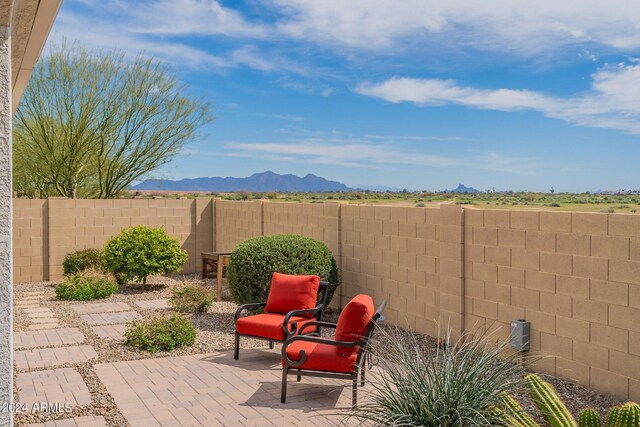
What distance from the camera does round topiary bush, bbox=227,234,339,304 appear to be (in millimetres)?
9484

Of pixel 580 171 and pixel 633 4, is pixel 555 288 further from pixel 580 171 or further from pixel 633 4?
pixel 580 171

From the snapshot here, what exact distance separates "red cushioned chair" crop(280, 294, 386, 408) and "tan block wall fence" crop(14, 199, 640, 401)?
7.12 feet

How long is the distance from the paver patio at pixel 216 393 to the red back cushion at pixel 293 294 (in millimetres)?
685

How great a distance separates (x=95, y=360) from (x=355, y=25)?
12953 millimetres

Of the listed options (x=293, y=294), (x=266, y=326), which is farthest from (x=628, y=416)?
(x=293, y=294)

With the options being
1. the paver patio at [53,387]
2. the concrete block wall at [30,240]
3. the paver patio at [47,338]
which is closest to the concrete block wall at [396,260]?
the paver patio at [47,338]

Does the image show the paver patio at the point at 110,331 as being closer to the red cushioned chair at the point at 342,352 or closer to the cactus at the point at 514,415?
the red cushioned chair at the point at 342,352

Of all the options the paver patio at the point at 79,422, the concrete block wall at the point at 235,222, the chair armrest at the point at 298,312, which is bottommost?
the paver patio at the point at 79,422

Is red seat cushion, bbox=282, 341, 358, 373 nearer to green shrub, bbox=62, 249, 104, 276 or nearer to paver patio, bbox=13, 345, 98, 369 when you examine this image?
paver patio, bbox=13, 345, 98, 369

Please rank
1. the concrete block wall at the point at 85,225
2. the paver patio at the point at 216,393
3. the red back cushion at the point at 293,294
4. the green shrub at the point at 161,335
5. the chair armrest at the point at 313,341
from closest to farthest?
the paver patio at the point at 216,393
the chair armrest at the point at 313,341
the red back cushion at the point at 293,294
the green shrub at the point at 161,335
the concrete block wall at the point at 85,225

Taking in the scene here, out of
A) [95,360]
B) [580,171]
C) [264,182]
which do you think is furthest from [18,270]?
[264,182]

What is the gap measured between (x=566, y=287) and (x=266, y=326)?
3.52m

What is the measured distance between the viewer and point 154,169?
21.7 m

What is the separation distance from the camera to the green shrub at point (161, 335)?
7.88 meters
